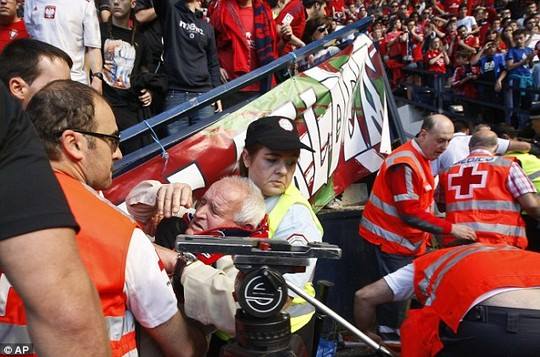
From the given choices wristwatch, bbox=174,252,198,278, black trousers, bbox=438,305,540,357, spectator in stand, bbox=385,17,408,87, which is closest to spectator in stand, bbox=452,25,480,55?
spectator in stand, bbox=385,17,408,87

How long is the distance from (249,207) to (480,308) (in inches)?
50.5

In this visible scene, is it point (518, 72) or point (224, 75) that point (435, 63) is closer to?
point (518, 72)

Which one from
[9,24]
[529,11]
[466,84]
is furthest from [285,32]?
[529,11]

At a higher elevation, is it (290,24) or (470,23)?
(290,24)

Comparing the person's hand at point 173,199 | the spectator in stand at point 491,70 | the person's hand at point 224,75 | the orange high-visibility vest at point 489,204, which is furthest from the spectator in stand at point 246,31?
the spectator in stand at point 491,70

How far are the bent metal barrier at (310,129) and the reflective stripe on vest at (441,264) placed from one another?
122 cm

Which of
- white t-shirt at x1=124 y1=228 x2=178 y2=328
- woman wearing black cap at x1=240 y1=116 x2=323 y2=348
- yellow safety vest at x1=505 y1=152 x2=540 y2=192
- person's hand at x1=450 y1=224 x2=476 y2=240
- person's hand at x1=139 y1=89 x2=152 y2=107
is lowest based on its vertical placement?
yellow safety vest at x1=505 y1=152 x2=540 y2=192

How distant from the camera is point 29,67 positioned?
2.71 meters

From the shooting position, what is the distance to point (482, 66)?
14195 millimetres

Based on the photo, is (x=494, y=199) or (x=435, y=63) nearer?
(x=494, y=199)

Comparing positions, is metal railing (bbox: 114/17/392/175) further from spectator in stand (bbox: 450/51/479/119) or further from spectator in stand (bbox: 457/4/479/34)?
spectator in stand (bbox: 457/4/479/34)

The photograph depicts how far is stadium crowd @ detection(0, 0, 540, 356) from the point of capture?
134cm

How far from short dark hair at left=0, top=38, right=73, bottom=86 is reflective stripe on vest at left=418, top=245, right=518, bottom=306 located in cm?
201

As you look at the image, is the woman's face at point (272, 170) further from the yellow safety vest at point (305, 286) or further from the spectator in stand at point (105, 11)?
the spectator in stand at point (105, 11)
